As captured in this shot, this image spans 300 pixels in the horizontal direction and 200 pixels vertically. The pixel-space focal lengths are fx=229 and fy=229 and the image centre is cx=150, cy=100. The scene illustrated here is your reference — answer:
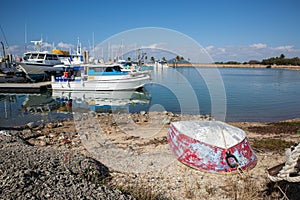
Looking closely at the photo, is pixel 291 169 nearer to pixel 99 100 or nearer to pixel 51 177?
pixel 51 177

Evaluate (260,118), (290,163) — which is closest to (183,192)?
(290,163)

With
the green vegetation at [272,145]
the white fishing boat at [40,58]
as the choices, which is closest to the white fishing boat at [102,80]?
the white fishing boat at [40,58]

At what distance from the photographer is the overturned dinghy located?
5.04 m

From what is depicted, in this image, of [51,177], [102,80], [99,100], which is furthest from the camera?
[102,80]

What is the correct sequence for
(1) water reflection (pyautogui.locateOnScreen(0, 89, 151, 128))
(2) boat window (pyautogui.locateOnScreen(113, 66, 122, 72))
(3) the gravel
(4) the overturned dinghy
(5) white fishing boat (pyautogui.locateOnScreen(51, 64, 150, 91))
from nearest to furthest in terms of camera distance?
1. (3) the gravel
2. (4) the overturned dinghy
3. (1) water reflection (pyautogui.locateOnScreen(0, 89, 151, 128))
4. (5) white fishing boat (pyautogui.locateOnScreen(51, 64, 150, 91))
5. (2) boat window (pyautogui.locateOnScreen(113, 66, 122, 72))

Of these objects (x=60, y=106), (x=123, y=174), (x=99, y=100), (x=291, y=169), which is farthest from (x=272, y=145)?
(x=99, y=100)

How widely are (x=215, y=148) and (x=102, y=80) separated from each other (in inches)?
880

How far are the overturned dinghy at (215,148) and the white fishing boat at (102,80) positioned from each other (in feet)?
67.6

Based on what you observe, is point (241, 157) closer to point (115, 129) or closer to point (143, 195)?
point (143, 195)

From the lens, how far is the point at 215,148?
16.6 ft

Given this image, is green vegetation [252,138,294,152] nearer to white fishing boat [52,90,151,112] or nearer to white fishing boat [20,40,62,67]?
white fishing boat [52,90,151,112]

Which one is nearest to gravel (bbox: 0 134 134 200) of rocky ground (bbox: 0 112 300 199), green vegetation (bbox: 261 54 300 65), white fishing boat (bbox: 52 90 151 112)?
rocky ground (bbox: 0 112 300 199)

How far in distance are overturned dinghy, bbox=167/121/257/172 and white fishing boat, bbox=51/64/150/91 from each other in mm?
20610

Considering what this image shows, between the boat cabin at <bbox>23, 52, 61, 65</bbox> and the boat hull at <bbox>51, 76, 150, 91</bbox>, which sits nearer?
the boat hull at <bbox>51, 76, 150, 91</bbox>
